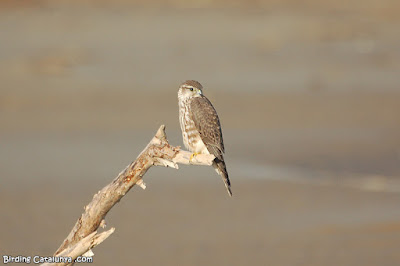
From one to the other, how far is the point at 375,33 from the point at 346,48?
6.31ft

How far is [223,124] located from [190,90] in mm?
7665

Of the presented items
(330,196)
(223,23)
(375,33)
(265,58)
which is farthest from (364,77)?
(330,196)

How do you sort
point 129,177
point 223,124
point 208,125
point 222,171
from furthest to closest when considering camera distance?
point 223,124, point 208,125, point 222,171, point 129,177

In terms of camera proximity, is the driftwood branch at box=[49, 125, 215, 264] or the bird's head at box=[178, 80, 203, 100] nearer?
the driftwood branch at box=[49, 125, 215, 264]

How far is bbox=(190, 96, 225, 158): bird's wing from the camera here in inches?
308

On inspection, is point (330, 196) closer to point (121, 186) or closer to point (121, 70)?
point (121, 186)

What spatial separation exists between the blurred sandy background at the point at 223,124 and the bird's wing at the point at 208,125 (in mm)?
3052

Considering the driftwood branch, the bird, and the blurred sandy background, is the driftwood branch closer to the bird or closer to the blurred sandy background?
the bird

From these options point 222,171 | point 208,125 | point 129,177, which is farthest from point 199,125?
point 129,177

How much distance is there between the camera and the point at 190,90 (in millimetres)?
8219

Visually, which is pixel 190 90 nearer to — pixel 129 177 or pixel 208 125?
pixel 208 125

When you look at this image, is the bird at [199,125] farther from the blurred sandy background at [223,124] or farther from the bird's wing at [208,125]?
the blurred sandy background at [223,124]

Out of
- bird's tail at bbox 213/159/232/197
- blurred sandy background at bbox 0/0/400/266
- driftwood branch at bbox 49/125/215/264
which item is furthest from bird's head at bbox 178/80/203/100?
blurred sandy background at bbox 0/0/400/266

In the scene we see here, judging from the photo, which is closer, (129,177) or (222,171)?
(129,177)
